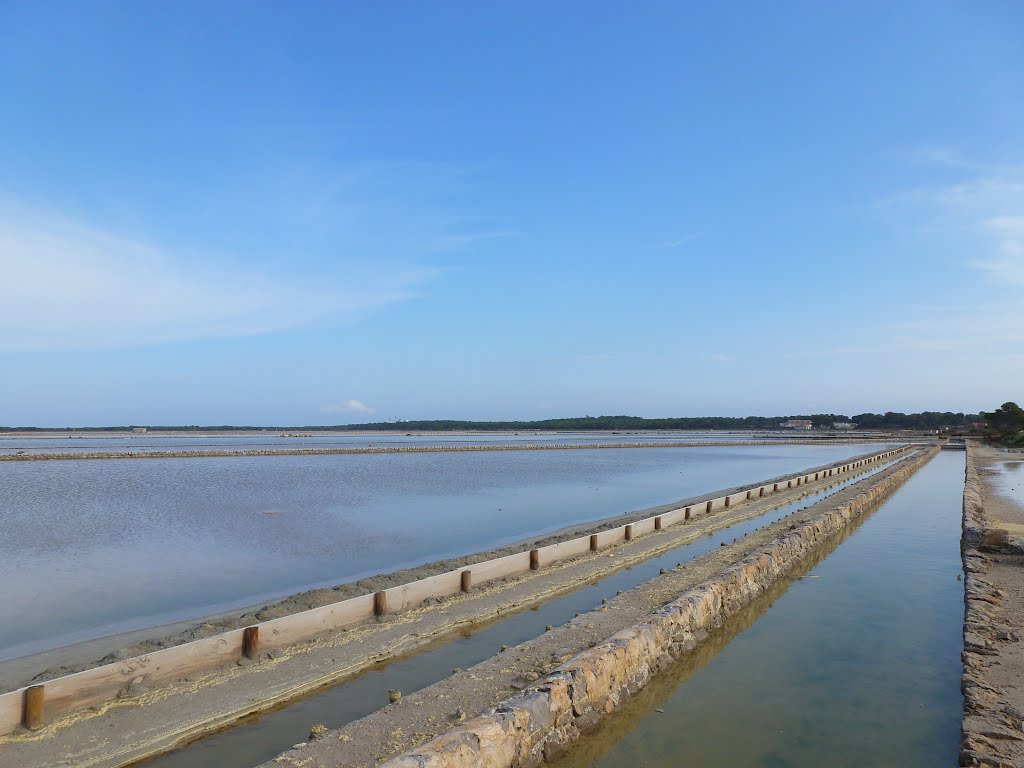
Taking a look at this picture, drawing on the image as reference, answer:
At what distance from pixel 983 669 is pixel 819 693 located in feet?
5.61

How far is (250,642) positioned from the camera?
6.78 meters

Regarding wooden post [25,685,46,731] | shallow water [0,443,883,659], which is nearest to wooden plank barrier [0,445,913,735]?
wooden post [25,685,46,731]

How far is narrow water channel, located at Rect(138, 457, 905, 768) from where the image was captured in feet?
16.9

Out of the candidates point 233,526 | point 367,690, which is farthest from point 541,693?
point 233,526

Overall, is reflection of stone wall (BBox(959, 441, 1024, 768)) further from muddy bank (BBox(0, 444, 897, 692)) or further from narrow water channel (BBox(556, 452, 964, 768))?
muddy bank (BBox(0, 444, 897, 692))

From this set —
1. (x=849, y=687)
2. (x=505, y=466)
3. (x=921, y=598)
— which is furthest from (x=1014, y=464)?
(x=849, y=687)

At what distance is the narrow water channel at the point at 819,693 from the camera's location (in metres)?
5.38

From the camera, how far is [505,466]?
3938cm

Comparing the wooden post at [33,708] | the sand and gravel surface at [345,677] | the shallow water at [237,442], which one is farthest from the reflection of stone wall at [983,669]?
the shallow water at [237,442]

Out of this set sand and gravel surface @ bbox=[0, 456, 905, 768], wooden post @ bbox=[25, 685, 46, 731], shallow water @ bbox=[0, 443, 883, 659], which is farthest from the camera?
shallow water @ bbox=[0, 443, 883, 659]

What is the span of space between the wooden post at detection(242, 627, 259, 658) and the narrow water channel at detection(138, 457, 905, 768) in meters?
0.99

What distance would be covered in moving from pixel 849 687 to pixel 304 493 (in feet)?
68.5

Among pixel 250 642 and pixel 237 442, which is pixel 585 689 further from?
pixel 237 442

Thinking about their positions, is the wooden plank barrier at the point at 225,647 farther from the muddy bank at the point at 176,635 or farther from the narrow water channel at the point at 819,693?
the narrow water channel at the point at 819,693
